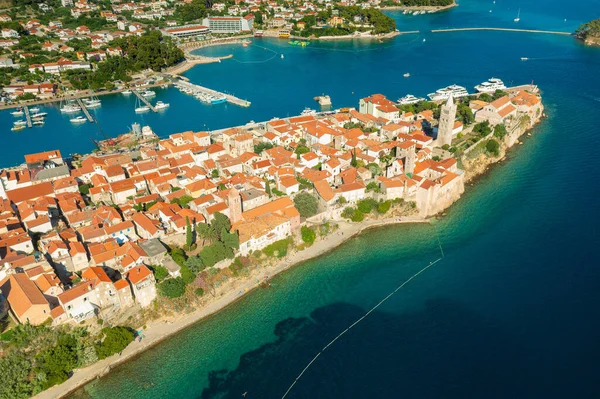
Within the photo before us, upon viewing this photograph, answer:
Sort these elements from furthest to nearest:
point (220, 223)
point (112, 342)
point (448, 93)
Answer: point (448, 93)
point (220, 223)
point (112, 342)

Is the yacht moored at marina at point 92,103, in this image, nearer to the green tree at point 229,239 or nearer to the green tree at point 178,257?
the green tree at point 178,257

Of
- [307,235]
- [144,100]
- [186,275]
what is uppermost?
[144,100]

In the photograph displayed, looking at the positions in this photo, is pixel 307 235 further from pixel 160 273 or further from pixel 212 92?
pixel 212 92

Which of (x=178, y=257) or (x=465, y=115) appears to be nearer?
(x=178, y=257)

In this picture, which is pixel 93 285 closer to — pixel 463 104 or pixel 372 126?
pixel 372 126

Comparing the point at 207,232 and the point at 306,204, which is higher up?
the point at 306,204

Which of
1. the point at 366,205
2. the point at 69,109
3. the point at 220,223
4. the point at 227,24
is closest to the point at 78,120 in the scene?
the point at 69,109
